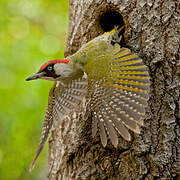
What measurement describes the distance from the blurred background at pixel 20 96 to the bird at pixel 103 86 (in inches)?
43.5

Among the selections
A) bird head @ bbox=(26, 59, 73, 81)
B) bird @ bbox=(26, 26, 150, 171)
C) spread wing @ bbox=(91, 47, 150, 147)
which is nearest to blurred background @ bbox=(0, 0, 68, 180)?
bird @ bbox=(26, 26, 150, 171)

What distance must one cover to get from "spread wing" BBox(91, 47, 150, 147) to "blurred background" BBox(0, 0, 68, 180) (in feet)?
5.40

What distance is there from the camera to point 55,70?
11.2 ft

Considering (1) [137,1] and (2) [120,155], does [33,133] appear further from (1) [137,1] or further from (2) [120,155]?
(1) [137,1]

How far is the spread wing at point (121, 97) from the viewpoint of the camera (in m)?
2.91

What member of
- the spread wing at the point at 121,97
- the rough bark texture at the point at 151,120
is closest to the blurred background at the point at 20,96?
the rough bark texture at the point at 151,120

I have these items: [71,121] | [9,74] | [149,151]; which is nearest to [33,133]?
[9,74]

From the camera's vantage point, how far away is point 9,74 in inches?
198

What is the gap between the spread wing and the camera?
2912 millimetres

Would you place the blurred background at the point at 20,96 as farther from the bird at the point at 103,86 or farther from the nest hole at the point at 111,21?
the nest hole at the point at 111,21

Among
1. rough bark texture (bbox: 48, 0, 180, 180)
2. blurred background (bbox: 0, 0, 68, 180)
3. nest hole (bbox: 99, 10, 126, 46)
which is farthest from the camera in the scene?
blurred background (bbox: 0, 0, 68, 180)

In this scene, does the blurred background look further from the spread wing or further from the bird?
the spread wing

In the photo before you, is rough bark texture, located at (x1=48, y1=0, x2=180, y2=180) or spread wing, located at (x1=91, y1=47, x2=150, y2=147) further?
rough bark texture, located at (x1=48, y1=0, x2=180, y2=180)

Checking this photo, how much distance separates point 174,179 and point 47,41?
3414 mm
